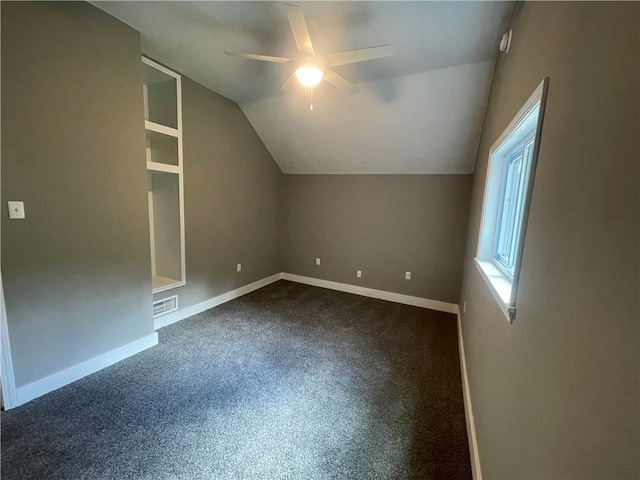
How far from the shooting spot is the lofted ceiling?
6.34 feet

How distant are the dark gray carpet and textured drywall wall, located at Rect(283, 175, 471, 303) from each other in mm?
1156

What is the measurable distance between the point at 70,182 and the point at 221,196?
170 centimetres

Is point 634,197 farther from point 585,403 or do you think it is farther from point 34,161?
point 34,161

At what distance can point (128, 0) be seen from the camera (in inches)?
76.5

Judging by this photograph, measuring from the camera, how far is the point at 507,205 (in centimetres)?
219

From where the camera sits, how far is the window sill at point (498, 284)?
1.29 metres

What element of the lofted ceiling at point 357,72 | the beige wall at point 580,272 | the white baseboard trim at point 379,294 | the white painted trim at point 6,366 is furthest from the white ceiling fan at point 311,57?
the white baseboard trim at point 379,294

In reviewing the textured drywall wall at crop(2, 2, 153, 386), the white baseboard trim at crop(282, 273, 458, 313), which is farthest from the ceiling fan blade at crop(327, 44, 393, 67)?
the white baseboard trim at crop(282, 273, 458, 313)

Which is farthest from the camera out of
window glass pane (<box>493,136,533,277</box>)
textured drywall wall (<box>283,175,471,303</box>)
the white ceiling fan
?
textured drywall wall (<box>283,175,471,303</box>)

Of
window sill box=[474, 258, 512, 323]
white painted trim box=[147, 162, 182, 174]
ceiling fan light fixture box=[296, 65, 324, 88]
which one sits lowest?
window sill box=[474, 258, 512, 323]

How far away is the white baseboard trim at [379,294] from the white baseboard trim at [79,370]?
2.52 metres

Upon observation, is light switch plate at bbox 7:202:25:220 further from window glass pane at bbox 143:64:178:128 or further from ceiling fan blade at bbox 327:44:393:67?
ceiling fan blade at bbox 327:44:393:67

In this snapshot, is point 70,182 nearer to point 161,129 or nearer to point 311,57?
point 161,129

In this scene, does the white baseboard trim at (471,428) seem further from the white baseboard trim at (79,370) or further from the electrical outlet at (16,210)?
the electrical outlet at (16,210)
